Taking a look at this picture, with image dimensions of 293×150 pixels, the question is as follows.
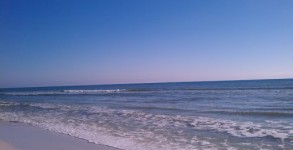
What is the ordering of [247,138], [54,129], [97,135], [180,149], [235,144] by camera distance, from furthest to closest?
[54,129] < [97,135] < [247,138] < [235,144] < [180,149]

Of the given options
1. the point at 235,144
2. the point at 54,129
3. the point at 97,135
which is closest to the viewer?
the point at 235,144

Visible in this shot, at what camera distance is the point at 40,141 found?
29.2 feet

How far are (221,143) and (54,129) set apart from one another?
274 inches

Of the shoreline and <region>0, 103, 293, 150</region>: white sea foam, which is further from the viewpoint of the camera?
<region>0, 103, 293, 150</region>: white sea foam

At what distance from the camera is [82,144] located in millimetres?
8242

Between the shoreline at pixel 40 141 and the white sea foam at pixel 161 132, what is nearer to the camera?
the shoreline at pixel 40 141

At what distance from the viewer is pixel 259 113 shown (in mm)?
14539

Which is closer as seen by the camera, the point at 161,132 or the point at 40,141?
the point at 40,141

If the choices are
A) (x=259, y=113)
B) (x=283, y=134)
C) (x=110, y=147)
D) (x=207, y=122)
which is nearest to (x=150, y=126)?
(x=207, y=122)

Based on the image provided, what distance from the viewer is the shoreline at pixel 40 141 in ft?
26.0

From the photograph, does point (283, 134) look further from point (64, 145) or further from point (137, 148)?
point (64, 145)

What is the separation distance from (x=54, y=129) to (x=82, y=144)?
360cm

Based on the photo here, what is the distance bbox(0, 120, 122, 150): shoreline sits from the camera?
7.91m

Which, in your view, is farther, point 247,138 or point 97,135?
point 97,135
